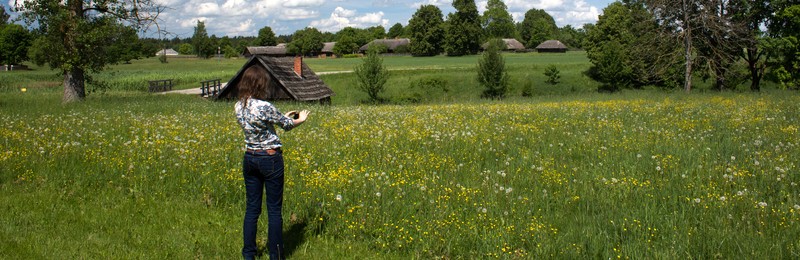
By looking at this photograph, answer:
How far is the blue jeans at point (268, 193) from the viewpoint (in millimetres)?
5555

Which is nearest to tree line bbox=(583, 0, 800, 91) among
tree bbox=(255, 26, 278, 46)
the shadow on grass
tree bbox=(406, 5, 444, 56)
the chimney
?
the chimney

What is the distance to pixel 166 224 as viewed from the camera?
7.10 metres

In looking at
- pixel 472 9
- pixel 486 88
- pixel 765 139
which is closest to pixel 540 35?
pixel 472 9

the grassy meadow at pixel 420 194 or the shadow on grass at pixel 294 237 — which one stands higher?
the grassy meadow at pixel 420 194

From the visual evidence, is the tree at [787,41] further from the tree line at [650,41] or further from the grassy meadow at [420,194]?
the grassy meadow at [420,194]

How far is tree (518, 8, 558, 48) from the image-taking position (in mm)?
141875

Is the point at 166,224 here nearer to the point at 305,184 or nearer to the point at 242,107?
the point at 305,184

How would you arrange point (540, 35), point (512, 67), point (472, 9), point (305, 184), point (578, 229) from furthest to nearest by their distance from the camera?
point (540, 35) < point (472, 9) < point (512, 67) < point (305, 184) < point (578, 229)

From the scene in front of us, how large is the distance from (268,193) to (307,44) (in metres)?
156

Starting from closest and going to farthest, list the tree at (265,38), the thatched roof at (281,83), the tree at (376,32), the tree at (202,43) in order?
the thatched roof at (281,83) → the tree at (202,43) → the tree at (376,32) → the tree at (265,38)

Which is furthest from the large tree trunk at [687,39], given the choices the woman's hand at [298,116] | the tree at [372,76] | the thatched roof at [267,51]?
the thatched roof at [267,51]

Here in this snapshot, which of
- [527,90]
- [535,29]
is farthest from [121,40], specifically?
[535,29]

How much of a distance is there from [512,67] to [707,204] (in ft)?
203

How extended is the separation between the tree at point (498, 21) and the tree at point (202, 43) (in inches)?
3128
